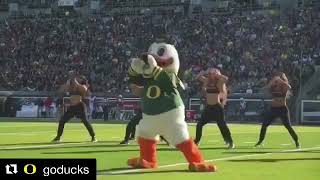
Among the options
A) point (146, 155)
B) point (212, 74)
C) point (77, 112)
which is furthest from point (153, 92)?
point (77, 112)

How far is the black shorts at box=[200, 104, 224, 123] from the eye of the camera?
51.8 ft

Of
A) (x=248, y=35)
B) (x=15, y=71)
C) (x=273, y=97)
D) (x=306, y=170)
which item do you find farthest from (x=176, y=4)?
(x=306, y=170)

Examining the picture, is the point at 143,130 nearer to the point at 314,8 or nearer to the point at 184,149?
the point at 184,149

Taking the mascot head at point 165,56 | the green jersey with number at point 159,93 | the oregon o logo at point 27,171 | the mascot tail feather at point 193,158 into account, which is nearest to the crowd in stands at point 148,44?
the mascot head at point 165,56

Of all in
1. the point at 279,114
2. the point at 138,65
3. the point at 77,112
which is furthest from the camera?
the point at 77,112

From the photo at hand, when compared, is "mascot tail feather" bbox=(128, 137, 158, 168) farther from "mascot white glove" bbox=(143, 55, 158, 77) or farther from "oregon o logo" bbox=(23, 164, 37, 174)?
"oregon o logo" bbox=(23, 164, 37, 174)

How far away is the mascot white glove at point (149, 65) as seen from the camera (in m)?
10.7

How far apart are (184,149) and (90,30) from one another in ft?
138

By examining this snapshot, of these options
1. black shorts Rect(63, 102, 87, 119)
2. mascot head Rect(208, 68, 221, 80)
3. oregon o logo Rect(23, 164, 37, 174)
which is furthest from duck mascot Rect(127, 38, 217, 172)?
black shorts Rect(63, 102, 87, 119)

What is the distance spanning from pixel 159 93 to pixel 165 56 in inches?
25.2

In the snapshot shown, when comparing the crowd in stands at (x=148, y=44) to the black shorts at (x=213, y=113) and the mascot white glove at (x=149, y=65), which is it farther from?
the mascot white glove at (x=149, y=65)

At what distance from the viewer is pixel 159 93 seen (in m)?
10.8

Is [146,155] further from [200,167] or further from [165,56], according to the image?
[165,56]

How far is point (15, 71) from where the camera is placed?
159 feet
